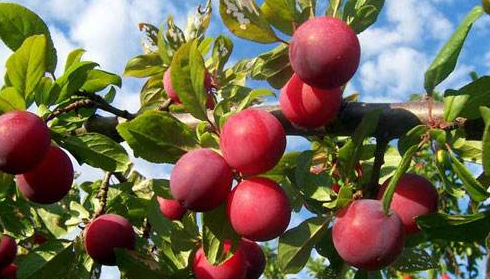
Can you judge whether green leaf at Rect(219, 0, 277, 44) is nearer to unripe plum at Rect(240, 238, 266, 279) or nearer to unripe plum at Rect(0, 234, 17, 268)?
unripe plum at Rect(240, 238, 266, 279)

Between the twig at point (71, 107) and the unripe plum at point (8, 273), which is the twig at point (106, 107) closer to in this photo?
the twig at point (71, 107)

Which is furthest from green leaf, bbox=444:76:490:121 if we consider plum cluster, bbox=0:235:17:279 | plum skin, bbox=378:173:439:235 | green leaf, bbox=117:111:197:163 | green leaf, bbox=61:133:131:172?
plum cluster, bbox=0:235:17:279

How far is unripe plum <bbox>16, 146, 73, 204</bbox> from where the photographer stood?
1.54 metres

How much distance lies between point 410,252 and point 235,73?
2.93ft

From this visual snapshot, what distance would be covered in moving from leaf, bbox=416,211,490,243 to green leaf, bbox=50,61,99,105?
908mm

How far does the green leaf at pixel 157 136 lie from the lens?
1.36 metres

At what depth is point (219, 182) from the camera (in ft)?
4.26

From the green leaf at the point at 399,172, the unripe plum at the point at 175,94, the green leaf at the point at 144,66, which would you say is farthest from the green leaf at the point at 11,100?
the green leaf at the point at 399,172

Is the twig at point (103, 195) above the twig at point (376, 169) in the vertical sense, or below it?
below

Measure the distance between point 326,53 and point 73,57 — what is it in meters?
0.79

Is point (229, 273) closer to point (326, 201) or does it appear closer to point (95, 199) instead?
point (326, 201)

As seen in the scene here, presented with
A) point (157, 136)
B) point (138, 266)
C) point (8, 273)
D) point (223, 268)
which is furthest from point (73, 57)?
point (8, 273)

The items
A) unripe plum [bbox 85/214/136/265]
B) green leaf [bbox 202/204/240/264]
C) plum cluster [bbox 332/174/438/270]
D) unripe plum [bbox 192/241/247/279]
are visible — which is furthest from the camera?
unripe plum [bbox 85/214/136/265]

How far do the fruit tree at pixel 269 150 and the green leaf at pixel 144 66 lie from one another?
51cm
